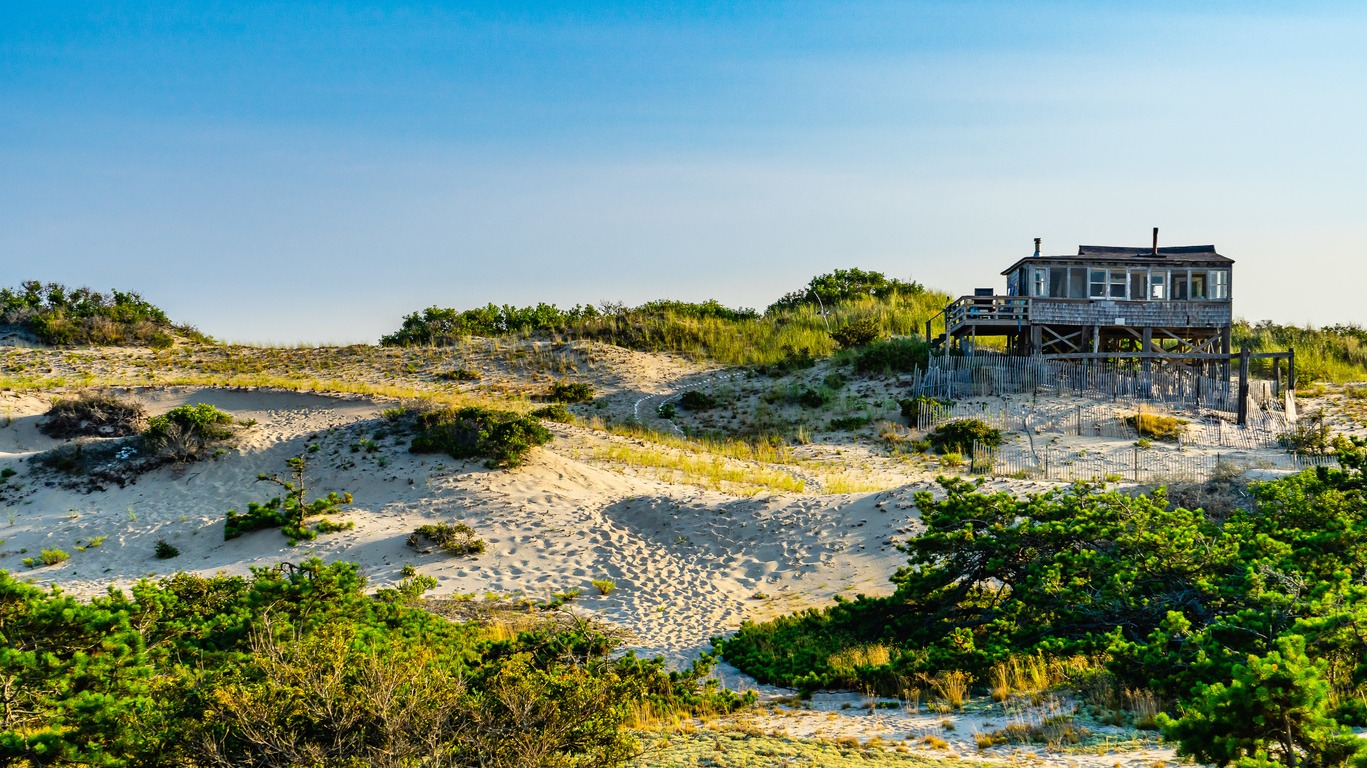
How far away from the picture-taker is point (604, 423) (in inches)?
1212

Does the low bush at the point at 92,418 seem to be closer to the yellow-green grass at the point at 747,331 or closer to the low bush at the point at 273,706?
the yellow-green grass at the point at 747,331

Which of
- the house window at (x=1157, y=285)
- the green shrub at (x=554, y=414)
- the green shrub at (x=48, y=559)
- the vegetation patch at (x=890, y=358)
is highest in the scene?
the house window at (x=1157, y=285)

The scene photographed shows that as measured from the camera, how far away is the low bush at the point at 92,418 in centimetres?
2594

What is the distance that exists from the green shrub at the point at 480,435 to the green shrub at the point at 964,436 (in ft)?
34.5

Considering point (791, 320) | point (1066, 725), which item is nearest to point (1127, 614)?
point (1066, 725)

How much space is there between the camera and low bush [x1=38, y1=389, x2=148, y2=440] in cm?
2594

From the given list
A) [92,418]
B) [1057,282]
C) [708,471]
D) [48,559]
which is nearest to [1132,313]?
[1057,282]

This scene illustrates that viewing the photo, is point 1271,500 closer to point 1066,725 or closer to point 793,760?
point 1066,725

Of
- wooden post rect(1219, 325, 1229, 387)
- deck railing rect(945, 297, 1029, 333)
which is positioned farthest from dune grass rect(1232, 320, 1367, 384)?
deck railing rect(945, 297, 1029, 333)

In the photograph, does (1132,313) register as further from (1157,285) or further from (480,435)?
(480,435)

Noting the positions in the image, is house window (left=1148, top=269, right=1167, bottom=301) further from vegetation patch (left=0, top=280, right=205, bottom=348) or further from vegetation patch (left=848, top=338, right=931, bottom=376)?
vegetation patch (left=0, top=280, right=205, bottom=348)

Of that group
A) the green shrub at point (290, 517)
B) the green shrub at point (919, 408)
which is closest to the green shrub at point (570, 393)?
the green shrub at point (919, 408)

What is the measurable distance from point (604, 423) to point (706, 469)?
7.17 m

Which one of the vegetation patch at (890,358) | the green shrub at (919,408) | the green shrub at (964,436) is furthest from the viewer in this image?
the vegetation patch at (890,358)
